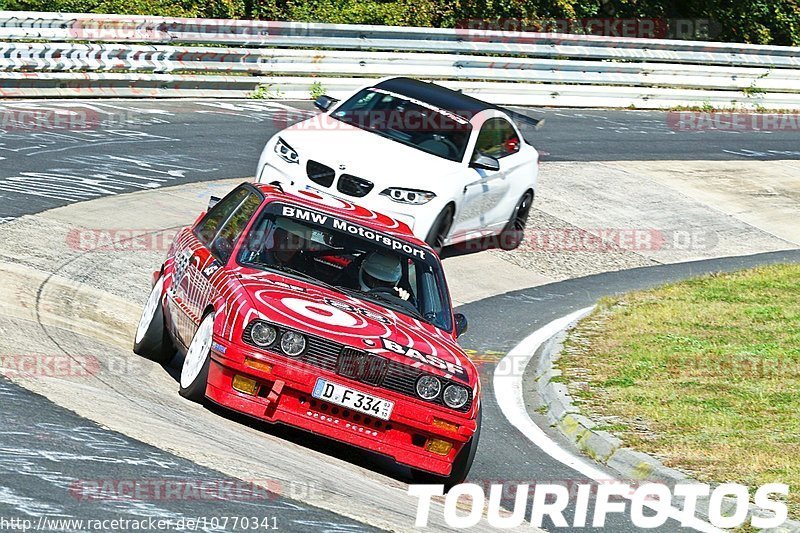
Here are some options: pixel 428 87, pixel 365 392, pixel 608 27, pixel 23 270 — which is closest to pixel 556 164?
pixel 428 87

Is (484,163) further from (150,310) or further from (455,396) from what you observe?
Answer: (455,396)

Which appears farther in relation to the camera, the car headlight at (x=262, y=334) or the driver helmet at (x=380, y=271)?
the driver helmet at (x=380, y=271)

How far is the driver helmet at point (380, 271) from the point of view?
9266 millimetres

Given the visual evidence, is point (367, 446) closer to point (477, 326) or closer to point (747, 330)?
point (477, 326)

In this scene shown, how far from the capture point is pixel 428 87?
15969 mm

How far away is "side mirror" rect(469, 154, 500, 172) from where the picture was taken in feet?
48.8

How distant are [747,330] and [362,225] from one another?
5.54 meters

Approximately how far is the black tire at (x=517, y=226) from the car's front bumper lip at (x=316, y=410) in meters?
8.55

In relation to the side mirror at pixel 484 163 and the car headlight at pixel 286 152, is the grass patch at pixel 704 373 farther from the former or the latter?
the car headlight at pixel 286 152

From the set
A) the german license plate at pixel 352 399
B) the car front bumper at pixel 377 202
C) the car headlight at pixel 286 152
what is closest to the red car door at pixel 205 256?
the german license plate at pixel 352 399

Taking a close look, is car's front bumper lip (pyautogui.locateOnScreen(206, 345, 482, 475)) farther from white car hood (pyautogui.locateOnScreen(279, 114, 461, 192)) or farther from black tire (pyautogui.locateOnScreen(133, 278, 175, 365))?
white car hood (pyautogui.locateOnScreen(279, 114, 461, 192))

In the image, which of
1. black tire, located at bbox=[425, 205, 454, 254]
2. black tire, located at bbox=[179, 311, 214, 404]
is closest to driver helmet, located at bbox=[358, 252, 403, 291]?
black tire, located at bbox=[179, 311, 214, 404]

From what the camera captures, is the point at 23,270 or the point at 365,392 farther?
the point at 23,270

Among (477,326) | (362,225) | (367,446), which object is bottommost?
(477,326)
